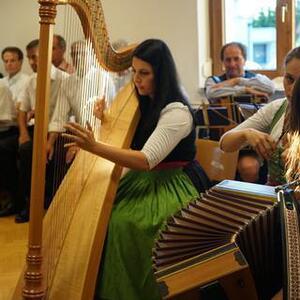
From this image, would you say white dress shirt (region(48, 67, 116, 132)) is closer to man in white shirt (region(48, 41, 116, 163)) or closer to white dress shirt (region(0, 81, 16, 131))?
man in white shirt (region(48, 41, 116, 163))

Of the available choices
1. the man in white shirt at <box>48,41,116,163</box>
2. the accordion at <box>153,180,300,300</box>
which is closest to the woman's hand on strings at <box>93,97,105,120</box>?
the man in white shirt at <box>48,41,116,163</box>

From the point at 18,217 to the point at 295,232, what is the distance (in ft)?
9.09

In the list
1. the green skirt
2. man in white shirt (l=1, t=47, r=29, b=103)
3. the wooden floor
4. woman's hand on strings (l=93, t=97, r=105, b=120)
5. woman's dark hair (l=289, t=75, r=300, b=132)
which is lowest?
the wooden floor

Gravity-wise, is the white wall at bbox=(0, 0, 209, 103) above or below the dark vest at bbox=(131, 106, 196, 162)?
above

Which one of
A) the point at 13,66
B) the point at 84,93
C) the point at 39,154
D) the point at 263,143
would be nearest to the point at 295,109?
the point at 263,143

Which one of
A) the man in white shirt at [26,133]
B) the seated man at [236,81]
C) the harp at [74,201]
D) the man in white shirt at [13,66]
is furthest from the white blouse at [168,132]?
the man in white shirt at [13,66]

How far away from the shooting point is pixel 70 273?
1.61 metres

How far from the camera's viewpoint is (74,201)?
1.84 m

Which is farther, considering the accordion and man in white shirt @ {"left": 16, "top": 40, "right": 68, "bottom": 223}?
man in white shirt @ {"left": 16, "top": 40, "right": 68, "bottom": 223}

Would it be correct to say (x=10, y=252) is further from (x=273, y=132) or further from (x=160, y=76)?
(x=273, y=132)

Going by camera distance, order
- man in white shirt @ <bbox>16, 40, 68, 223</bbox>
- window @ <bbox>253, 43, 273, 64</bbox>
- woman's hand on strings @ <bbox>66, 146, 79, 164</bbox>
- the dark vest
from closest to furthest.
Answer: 1. the dark vest
2. woman's hand on strings @ <bbox>66, 146, 79, 164</bbox>
3. man in white shirt @ <bbox>16, 40, 68, 223</bbox>
4. window @ <bbox>253, 43, 273, 64</bbox>

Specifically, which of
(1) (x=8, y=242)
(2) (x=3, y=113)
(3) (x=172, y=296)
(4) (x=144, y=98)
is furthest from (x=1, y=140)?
(3) (x=172, y=296)

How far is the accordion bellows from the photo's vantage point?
3.09 feet

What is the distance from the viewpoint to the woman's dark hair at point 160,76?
1.94 m
